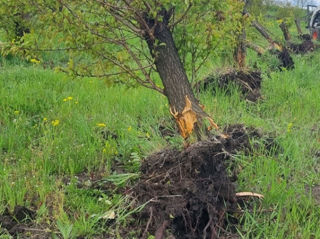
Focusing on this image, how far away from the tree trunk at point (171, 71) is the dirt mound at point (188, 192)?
0.39m

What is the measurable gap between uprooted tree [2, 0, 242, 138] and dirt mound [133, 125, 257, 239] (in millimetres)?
377

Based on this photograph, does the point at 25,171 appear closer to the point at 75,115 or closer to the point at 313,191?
the point at 75,115

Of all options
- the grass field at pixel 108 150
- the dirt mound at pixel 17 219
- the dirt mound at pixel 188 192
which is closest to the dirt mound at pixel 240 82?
the grass field at pixel 108 150

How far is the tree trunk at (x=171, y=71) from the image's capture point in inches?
136

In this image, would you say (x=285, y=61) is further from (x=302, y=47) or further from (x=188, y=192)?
(x=188, y=192)

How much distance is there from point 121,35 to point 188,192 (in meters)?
1.43

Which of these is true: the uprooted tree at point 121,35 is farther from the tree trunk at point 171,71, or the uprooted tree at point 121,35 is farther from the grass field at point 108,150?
the grass field at point 108,150

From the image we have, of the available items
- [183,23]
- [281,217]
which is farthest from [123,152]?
[281,217]

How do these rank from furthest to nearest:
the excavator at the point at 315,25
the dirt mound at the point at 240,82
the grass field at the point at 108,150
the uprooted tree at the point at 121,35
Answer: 1. the excavator at the point at 315,25
2. the dirt mound at the point at 240,82
3. the uprooted tree at the point at 121,35
4. the grass field at the point at 108,150

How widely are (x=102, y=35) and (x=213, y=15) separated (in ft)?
2.86

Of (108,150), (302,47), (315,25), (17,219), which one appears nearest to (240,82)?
(108,150)

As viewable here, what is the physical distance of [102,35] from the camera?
3.42 m

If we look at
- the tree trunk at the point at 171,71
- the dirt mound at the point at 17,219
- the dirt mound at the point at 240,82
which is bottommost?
the dirt mound at the point at 17,219

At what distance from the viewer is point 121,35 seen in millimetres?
3633
